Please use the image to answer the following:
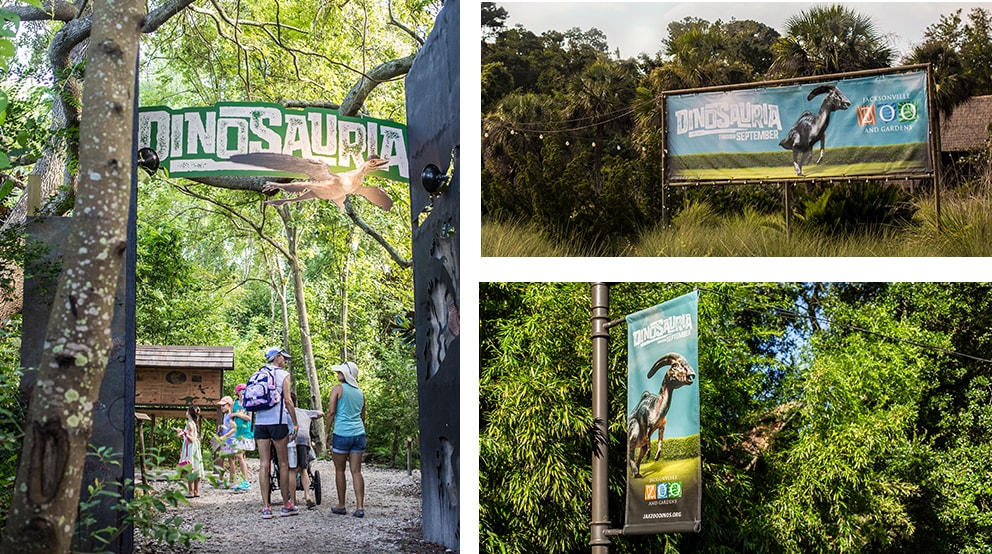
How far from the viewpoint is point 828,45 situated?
931cm

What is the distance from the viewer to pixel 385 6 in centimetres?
1329

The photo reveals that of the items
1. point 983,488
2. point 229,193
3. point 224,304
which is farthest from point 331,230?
point 983,488

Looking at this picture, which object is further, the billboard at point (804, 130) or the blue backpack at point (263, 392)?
the blue backpack at point (263, 392)

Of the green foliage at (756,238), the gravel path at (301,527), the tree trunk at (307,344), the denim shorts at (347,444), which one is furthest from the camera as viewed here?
the tree trunk at (307,344)

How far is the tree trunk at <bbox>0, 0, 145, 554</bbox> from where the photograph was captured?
5.19 meters

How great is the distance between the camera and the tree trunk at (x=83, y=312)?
519 cm

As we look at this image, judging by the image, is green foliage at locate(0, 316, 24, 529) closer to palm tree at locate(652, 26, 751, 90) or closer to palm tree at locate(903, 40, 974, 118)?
palm tree at locate(652, 26, 751, 90)

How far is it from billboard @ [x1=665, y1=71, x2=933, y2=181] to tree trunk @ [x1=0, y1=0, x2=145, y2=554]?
422 cm

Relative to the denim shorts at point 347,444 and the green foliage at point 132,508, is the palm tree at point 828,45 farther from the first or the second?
the green foliage at point 132,508

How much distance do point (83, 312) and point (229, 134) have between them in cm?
303

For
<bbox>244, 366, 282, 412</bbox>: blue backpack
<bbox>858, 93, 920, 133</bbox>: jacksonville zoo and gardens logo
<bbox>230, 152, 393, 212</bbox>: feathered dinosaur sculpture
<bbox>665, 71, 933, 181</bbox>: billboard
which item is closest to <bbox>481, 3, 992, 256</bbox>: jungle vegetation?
<bbox>665, 71, 933, 181</bbox>: billboard

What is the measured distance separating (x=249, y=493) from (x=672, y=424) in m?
4.75

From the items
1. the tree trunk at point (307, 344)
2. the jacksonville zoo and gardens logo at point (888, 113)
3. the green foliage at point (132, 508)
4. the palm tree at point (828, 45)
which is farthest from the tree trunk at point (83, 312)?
the tree trunk at point (307, 344)

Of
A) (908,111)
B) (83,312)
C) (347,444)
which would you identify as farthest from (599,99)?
(83,312)
